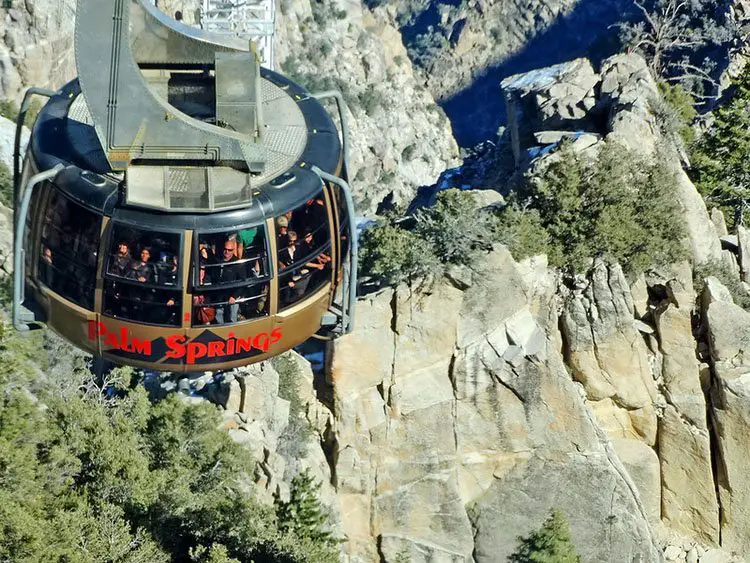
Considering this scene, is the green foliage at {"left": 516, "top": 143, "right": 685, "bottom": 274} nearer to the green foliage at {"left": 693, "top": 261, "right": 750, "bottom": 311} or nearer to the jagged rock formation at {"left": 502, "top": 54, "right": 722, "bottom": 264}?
the jagged rock formation at {"left": 502, "top": 54, "right": 722, "bottom": 264}

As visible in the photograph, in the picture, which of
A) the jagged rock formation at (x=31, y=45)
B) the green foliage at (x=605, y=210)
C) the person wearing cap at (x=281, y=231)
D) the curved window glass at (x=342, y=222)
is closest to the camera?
the person wearing cap at (x=281, y=231)

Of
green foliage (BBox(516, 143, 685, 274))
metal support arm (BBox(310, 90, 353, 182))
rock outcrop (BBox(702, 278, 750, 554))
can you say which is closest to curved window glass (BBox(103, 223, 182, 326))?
metal support arm (BBox(310, 90, 353, 182))

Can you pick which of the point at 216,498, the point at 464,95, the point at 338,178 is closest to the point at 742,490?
the point at 216,498

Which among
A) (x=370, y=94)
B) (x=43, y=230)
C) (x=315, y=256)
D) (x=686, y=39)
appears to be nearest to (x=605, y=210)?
(x=315, y=256)

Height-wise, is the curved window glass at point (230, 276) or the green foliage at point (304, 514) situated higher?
the curved window glass at point (230, 276)

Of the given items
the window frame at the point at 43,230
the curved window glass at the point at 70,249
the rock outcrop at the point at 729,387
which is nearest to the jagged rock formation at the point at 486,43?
the rock outcrop at the point at 729,387

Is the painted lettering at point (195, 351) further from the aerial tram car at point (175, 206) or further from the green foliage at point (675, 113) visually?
the green foliage at point (675, 113)
